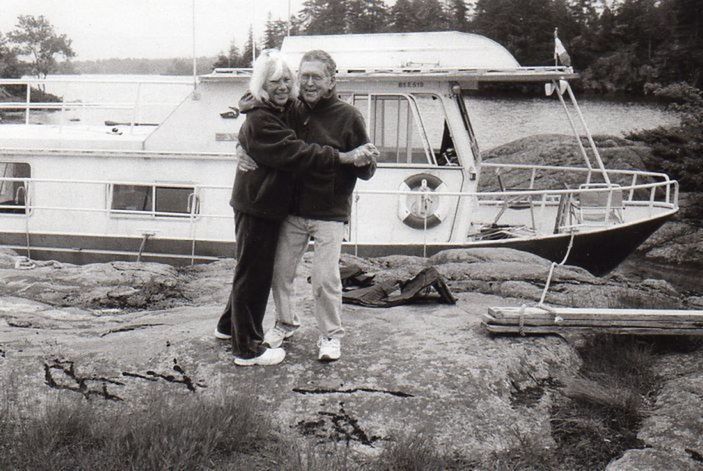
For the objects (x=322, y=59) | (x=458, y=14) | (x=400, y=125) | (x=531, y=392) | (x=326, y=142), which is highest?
(x=458, y=14)

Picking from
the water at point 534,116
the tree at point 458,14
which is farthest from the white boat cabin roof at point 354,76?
the tree at point 458,14

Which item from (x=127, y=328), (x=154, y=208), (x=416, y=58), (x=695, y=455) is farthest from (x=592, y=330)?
(x=154, y=208)

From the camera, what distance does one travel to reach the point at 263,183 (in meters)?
4.07

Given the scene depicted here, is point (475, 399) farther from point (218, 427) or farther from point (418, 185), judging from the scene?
point (418, 185)

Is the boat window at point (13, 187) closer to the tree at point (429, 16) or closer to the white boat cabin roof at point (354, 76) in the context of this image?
the white boat cabin roof at point (354, 76)

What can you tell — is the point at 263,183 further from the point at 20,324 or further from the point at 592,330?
the point at 20,324

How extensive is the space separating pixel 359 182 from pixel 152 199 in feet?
9.27

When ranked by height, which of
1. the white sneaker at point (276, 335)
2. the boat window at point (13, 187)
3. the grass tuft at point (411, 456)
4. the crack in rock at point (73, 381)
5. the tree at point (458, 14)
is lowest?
the grass tuft at point (411, 456)

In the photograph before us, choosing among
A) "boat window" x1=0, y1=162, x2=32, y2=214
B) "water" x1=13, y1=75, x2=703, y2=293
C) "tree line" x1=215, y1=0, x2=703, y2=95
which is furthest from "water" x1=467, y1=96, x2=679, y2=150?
"boat window" x1=0, y1=162, x2=32, y2=214

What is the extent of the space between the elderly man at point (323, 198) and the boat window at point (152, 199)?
6370 mm

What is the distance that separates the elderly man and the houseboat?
5.44 meters

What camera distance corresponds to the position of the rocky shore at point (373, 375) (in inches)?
146

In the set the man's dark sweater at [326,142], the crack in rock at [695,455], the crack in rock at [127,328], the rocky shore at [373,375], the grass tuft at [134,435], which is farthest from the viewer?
the crack in rock at [127,328]

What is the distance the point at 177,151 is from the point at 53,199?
1.87m
